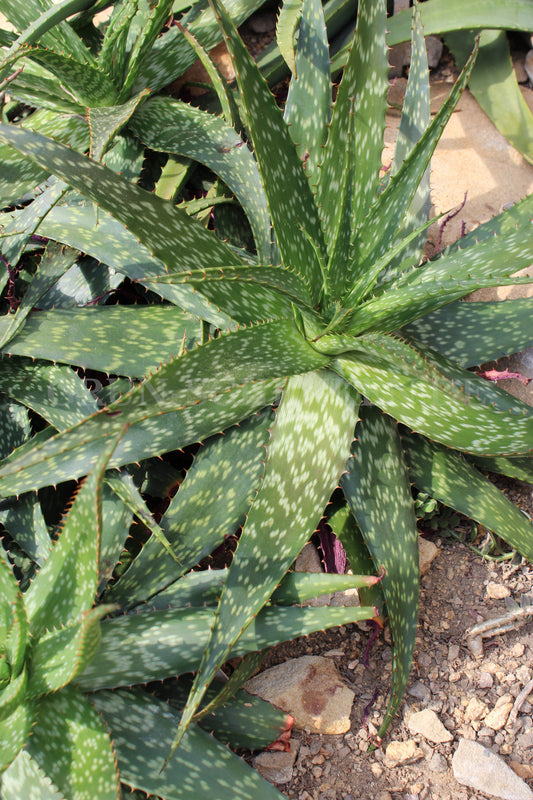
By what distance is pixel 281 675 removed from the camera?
1.57m

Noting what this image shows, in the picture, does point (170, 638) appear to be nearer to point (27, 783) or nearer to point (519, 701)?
point (27, 783)

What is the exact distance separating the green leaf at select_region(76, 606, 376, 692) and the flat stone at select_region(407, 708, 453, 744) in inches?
15.6

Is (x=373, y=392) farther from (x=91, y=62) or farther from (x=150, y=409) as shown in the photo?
(x=91, y=62)

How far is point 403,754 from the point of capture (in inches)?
58.0

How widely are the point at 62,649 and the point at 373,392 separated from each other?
0.82 m

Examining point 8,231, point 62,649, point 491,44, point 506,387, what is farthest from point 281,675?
point 491,44

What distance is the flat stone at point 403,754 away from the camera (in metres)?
1.47

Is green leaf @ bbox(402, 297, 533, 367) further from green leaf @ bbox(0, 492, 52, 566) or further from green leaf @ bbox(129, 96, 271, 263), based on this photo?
green leaf @ bbox(0, 492, 52, 566)

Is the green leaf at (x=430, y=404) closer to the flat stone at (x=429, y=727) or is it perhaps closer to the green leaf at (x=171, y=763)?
the flat stone at (x=429, y=727)

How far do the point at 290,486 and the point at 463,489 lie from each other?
0.48 metres

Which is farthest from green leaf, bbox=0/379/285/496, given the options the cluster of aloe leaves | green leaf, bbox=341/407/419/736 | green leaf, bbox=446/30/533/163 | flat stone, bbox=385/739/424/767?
green leaf, bbox=446/30/533/163

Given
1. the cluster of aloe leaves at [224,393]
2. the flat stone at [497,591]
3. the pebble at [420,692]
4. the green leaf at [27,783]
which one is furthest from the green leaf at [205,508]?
the flat stone at [497,591]

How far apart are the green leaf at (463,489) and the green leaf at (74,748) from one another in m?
0.92

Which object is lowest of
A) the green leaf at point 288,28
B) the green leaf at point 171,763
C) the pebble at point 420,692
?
the pebble at point 420,692
